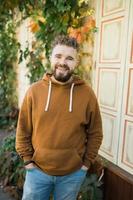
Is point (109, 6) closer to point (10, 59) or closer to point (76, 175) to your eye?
point (76, 175)

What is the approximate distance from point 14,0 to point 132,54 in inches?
55.6

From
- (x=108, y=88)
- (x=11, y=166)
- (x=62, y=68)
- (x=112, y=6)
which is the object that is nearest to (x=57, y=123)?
(x=62, y=68)

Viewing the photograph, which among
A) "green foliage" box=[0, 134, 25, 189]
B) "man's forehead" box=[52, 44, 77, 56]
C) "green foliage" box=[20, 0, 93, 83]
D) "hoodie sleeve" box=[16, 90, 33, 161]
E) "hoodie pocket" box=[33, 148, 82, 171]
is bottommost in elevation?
"green foliage" box=[0, 134, 25, 189]

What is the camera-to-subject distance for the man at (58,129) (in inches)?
75.5

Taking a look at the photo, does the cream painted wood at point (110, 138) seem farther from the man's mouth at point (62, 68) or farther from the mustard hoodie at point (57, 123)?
the man's mouth at point (62, 68)

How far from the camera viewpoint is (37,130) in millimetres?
1954

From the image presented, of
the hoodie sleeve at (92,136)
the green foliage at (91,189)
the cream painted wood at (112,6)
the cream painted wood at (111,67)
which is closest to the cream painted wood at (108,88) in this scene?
the cream painted wood at (111,67)

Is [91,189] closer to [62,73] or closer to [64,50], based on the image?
[62,73]

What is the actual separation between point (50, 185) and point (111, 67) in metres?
1.73

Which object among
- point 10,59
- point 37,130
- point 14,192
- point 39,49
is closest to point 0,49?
point 10,59

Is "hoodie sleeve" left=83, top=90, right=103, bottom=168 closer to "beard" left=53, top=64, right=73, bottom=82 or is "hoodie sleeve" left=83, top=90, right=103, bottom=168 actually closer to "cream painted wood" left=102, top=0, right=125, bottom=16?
"beard" left=53, top=64, right=73, bottom=82

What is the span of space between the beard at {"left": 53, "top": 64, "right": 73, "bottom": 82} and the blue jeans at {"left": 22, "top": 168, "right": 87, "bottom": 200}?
64 cm

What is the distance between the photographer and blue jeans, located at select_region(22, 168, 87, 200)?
1976 millimetres

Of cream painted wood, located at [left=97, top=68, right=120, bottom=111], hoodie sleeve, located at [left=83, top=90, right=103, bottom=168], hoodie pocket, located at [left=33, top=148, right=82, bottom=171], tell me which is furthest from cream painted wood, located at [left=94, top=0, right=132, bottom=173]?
hoodie pocket, located at [left=33, top=148, right=82, bottom=171]
